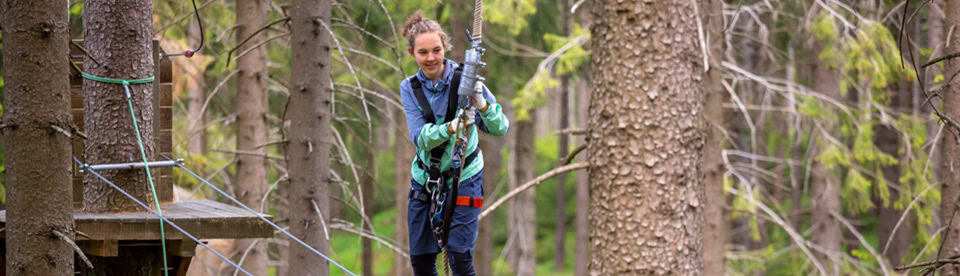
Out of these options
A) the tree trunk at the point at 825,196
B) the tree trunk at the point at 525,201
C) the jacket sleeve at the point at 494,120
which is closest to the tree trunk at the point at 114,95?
the jacket sleeve at the point at 494,120

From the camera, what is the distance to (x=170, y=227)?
15.0 feet

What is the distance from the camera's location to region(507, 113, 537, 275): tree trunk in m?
19.5

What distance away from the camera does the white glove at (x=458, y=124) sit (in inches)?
161

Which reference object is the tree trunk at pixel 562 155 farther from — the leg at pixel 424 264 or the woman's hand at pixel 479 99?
the woman's hand at pixel 479 99

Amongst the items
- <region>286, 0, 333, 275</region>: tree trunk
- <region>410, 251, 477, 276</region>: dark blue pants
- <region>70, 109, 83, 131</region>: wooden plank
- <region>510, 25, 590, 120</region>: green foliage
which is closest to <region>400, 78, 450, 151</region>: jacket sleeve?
<region>410, 251, 477, 276</region>: dark blue pants

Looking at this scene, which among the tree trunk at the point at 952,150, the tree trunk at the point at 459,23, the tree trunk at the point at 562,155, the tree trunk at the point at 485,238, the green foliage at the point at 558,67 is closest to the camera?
the tree trunk at the point at 952,150

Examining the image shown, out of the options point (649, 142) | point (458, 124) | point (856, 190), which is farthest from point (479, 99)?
point (856, 190)

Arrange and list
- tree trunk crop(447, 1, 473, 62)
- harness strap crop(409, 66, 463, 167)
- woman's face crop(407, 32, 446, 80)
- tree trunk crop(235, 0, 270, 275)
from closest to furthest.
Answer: woman's face crop(407, 32, 446, 80) < harness strap crop(409, 66, 463, 167) < tree trunk crop(235, 0, 270, 275) < tree trunk crop(447, 1, 473, 62)

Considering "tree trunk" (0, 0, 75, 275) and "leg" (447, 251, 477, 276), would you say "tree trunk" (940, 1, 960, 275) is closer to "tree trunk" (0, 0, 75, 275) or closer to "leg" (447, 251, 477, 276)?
"leg" (447, 251, 477, 276)

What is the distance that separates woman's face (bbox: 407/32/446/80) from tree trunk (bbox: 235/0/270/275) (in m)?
5.22

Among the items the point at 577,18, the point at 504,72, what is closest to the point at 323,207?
the point at 504,72

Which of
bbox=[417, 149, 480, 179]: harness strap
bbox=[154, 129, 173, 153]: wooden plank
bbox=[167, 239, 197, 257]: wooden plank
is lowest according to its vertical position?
bbox=[167, 239, 197, 257]: wooden plank

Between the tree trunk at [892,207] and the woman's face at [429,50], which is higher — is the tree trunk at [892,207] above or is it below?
below

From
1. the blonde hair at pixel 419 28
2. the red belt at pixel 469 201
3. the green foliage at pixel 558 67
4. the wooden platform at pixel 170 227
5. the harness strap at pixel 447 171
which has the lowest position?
the wooden platform at pixel 170 227
